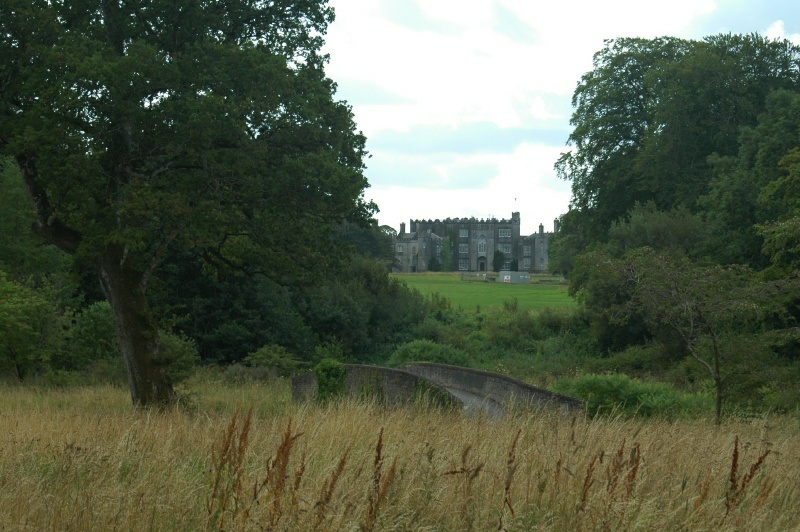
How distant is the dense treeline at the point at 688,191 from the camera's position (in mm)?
18094

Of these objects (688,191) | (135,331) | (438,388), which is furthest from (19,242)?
(688,191)

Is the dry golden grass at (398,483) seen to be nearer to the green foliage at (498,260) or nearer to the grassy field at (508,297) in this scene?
the grassy field at (508,297)

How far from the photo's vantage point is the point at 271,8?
17.7 meters

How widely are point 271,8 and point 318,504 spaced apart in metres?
15.4

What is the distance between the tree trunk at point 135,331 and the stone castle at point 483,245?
120524 mm

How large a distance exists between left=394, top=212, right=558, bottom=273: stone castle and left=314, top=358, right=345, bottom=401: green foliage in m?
121

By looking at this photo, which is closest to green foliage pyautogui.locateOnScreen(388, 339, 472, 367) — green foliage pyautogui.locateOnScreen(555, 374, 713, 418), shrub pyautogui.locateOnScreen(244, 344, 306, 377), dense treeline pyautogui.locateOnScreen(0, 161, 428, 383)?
dense treeline pyautogui.locateOnScreen(0, 161, 428, 383)

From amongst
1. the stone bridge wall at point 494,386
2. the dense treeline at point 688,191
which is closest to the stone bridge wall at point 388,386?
the stone bridge wall at point 494,386

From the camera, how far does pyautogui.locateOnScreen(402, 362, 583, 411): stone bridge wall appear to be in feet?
38.1

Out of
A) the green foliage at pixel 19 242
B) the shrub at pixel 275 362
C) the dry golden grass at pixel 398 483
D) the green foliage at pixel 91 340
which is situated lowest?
the shrub at pixel 275 362

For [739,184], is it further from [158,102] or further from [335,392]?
[158,102]

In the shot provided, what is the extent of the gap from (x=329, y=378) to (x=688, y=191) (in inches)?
1237

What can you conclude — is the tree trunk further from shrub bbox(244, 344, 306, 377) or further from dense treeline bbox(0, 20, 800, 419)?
shrub bbox(244, 344, 306, 377)

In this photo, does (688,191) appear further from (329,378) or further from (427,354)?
(329,378)
